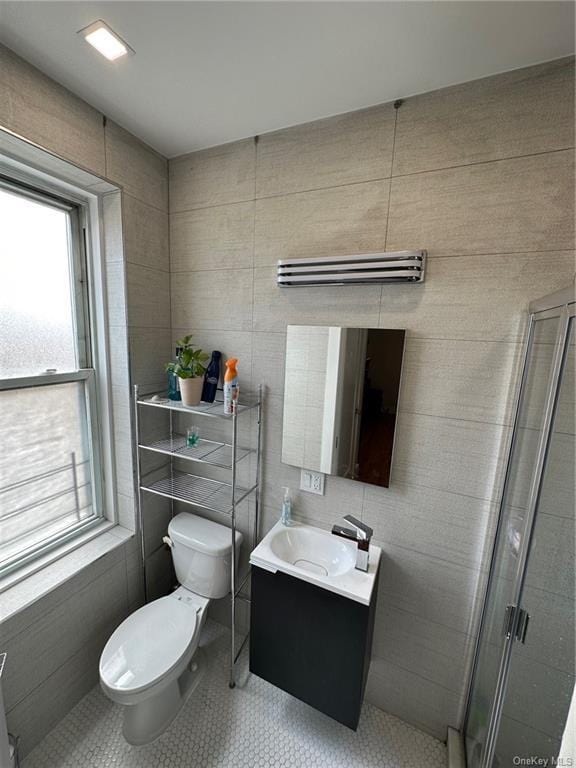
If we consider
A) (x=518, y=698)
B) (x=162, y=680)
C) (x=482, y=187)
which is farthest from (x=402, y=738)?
(x=482, y=187)

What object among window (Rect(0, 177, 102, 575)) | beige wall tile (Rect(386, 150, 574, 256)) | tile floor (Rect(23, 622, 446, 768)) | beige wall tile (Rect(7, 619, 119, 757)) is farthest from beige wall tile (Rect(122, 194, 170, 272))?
tile floor (Rect(23, 622, 446, 768))

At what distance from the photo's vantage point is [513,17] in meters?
0.82

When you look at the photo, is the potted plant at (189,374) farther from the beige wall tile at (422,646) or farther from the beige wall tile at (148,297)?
the beige wall tile at (422,646)

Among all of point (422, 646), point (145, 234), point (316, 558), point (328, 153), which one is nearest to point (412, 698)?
point (422, 646)

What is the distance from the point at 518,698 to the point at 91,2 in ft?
7.45

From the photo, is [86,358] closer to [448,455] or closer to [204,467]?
[204,467]

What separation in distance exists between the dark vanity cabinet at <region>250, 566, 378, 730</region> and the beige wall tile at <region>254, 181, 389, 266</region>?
4.36ft

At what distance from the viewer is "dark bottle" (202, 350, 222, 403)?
1.56 m

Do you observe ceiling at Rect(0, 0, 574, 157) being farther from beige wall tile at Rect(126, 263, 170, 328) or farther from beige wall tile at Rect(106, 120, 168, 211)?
beige wall tile at Rect(126, 263, 170, 328)

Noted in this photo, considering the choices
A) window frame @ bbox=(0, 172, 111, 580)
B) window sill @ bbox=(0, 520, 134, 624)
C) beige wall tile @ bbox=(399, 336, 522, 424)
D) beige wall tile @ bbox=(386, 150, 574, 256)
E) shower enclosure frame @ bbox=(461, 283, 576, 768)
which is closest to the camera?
shower enclosure frame @ bbox=(461, 283, 576, 768)

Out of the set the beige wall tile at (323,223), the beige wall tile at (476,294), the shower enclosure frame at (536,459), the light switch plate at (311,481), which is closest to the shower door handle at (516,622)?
the shower enclosure frame at (536,459)

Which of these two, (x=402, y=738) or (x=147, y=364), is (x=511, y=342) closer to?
(x=147, y=364)

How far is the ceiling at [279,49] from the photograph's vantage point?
32.8 inches

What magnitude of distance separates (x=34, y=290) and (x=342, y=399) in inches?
54.3
